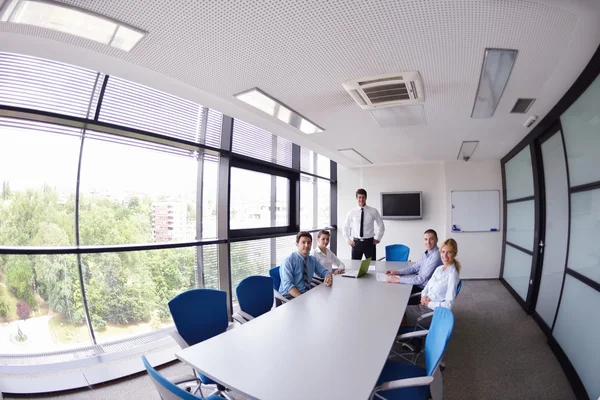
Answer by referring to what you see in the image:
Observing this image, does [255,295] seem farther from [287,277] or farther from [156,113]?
[156,113]

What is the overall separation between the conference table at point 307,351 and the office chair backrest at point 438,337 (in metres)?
0.23

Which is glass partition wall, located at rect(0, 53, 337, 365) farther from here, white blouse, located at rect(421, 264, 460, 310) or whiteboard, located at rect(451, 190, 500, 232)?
whiteboard, located at rect(451, 190, 500, 232)

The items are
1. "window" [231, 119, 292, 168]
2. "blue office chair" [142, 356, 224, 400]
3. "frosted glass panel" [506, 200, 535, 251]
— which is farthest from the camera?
"frosted glass panel" [506, 200, 535, 251]

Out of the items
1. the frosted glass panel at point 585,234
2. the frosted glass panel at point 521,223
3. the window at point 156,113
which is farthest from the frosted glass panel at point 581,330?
the window at point 156,113

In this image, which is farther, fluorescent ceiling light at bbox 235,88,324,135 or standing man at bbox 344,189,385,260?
standing man at bbox 344,189,385,260

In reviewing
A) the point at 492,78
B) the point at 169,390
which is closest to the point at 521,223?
the point at 492,78

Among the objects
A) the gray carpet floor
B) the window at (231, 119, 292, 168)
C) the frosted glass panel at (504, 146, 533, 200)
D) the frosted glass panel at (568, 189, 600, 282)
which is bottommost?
the gray carpet floor

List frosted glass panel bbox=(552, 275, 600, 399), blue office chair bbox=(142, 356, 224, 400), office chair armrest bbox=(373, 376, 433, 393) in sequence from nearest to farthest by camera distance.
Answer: blue office chair bbox=(142, 356, 224, 400) → office chair armrest bbox=(373, 376, 433, 393) → frosted glass panel bbox=(552, 275, 600, 399)

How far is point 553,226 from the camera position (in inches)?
133

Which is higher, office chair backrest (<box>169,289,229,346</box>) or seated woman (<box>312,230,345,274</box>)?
seated woman (<box>312,230,345,274</box>)

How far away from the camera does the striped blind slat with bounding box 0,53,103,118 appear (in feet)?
7.54

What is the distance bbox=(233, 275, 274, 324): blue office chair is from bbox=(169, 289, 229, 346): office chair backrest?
231mm

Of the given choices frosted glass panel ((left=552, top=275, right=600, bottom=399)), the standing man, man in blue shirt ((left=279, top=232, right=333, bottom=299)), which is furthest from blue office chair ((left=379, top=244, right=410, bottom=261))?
man in blue shirt ((left=279, top=232, right=333, bottom=299))

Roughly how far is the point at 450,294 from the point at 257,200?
3.21 meters
